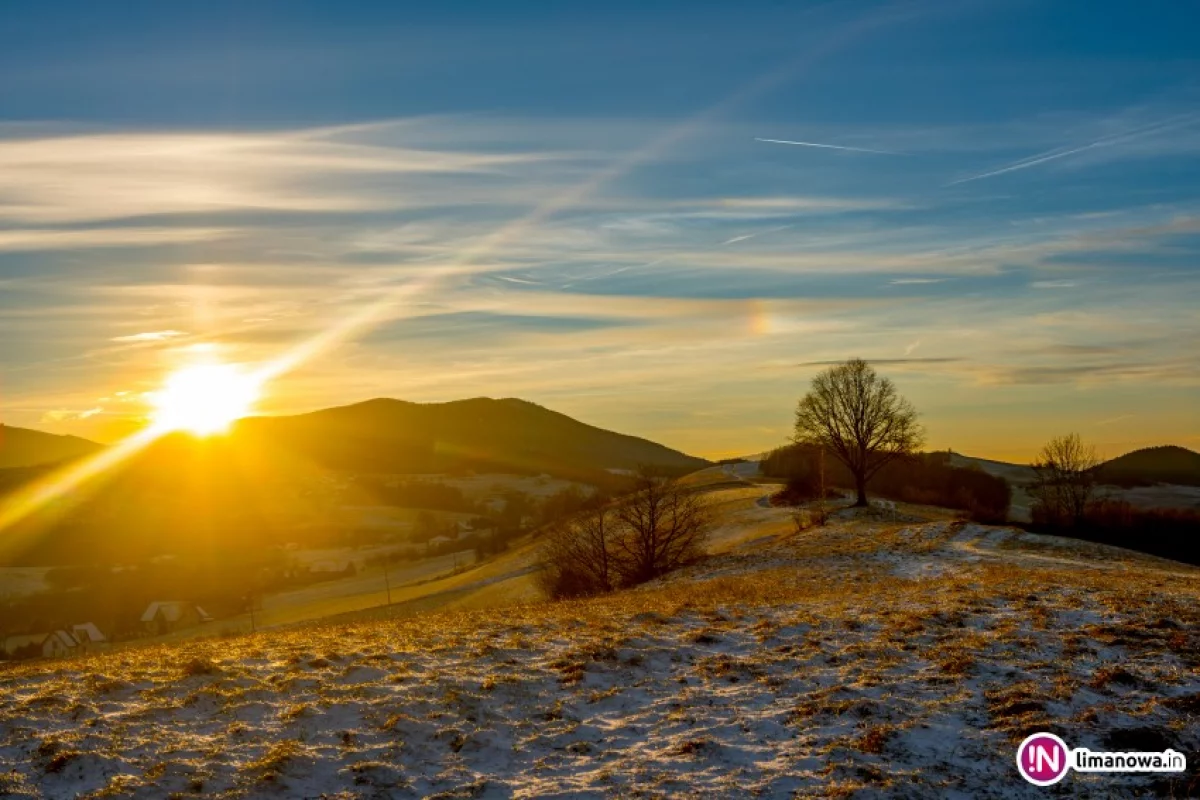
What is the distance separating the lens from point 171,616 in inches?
4446

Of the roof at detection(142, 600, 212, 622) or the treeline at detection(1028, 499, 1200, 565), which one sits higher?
the treeline at detection(1028, 499, 1200, 565)

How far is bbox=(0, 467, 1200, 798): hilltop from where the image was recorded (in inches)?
436

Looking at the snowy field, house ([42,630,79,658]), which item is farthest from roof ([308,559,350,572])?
the snowy field

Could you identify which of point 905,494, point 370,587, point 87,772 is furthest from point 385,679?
point 370,587

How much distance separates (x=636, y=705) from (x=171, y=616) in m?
115

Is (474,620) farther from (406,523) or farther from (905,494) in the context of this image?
(406,523)

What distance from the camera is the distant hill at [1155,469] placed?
456 feet

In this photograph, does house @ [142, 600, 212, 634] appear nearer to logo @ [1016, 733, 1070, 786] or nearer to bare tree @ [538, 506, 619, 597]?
bare tree @ [538, 506, 619, 597]

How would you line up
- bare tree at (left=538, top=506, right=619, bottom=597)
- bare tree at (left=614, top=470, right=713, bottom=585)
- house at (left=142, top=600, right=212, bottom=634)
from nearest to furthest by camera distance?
bare tree at (left=538, top=506, right=619, bottom=597) → bare tree at (left=614, top=470, right=713, bottom=585) → house at (left=142, top=600, right=212, bottom=634)

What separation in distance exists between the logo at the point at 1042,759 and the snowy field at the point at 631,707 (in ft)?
0.57

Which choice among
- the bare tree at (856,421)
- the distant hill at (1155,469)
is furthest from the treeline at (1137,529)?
the distant hill at (1155,469)

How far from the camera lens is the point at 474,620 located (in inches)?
894

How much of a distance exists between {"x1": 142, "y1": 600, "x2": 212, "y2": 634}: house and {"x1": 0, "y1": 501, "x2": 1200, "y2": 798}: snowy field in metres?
100

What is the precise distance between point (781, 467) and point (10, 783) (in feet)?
446
